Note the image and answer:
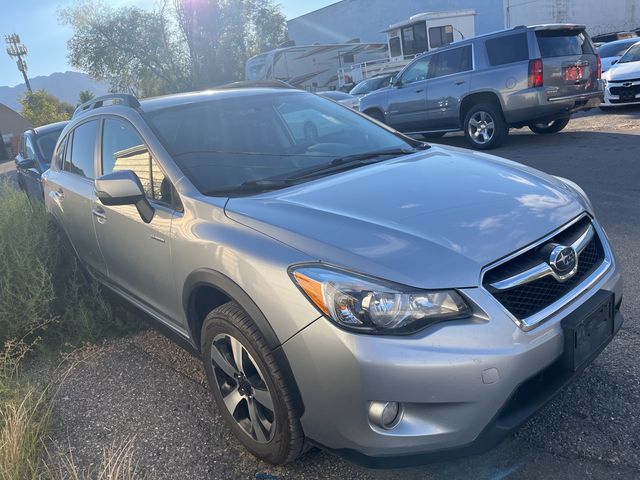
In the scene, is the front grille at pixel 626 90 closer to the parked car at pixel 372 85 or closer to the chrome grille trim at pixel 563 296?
the parked car at pixel 372 85

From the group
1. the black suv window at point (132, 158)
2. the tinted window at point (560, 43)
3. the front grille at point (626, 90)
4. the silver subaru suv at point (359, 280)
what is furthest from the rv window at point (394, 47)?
the silver subaru suv at point (359, 280)

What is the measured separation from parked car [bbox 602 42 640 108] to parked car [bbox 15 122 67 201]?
35.5 ft

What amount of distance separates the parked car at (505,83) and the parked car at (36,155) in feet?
21.1

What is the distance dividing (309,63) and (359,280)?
25.0 metres

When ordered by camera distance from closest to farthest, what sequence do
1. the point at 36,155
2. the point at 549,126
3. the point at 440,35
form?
the point at 36,155 → the point at 549,126 → the point at 440,35

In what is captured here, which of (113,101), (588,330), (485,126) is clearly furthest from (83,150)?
(485,126)

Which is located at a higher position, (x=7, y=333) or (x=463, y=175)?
(x=463, y=175)

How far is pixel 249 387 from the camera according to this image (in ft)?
8.16

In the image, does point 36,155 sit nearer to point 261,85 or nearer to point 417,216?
point 261,85

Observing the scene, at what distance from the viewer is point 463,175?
2.89m

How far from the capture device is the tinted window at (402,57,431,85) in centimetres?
1080

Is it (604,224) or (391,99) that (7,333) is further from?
(391,99)

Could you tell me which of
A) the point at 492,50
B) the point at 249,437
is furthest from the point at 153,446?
the point at 492,50

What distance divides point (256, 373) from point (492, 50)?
342 inches
